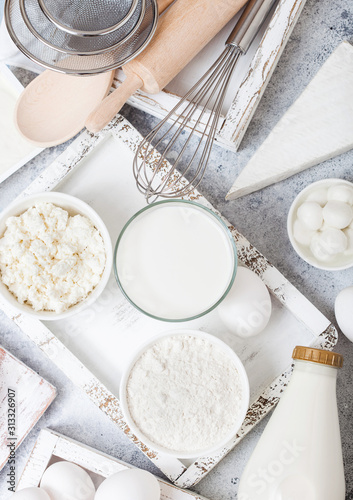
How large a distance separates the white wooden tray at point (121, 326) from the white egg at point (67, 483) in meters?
0.10

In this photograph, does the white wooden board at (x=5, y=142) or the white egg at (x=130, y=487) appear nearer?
the white egg at (x=130, y=487)

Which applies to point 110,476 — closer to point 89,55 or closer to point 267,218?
point 267,218

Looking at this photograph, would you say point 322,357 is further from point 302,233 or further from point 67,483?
point 67,483

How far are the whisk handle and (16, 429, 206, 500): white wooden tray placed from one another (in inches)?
26.7

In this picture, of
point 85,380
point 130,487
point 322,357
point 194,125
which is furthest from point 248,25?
point 130,487

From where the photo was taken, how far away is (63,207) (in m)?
0.84

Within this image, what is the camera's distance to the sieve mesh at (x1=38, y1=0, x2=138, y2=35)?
2.36ft

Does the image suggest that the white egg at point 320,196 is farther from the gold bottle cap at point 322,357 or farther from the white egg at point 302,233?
the gold bottle cap at point 322,357

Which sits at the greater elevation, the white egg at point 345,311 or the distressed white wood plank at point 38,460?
the distressed white wood plank at point 38,460

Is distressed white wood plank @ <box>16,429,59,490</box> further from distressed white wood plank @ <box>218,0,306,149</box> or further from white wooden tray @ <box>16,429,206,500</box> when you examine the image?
distressed white wood plank @ <box>218,0,306,149</box>

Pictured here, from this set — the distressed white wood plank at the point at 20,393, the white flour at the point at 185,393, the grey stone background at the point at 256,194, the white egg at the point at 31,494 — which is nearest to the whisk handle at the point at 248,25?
the grey stone background at the point at 256,194

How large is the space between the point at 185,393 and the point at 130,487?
16cm

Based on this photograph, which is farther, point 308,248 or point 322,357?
point 308,248

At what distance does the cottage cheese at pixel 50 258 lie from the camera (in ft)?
2.60
